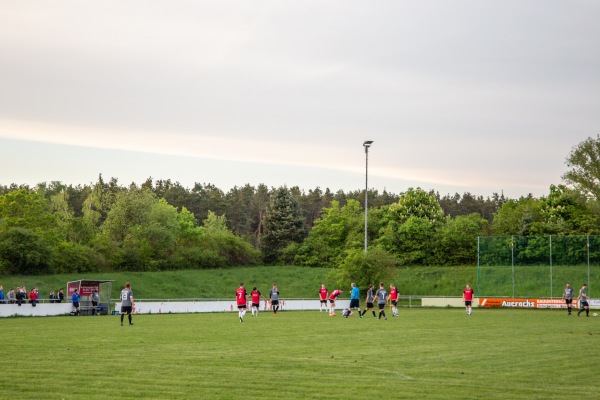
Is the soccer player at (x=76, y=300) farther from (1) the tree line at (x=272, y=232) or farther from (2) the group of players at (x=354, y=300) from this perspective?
(1) the tree line at (x=272, y=232)

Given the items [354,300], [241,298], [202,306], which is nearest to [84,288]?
[202,306]

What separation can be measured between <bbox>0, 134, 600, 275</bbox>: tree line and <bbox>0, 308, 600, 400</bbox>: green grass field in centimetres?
3758

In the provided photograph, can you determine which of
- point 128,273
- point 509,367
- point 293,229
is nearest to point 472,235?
point 293,229

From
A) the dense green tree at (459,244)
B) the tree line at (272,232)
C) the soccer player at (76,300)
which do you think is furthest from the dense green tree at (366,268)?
the dense green tree at (459,244)

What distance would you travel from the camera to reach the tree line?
245ft

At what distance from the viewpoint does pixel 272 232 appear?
104m

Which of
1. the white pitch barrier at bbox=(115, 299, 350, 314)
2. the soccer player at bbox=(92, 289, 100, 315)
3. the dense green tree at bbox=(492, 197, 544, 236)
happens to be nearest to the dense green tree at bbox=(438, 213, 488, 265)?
the dense green tree at bbox=(492, 197, 544, 236)

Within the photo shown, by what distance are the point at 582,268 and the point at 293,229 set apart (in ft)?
173

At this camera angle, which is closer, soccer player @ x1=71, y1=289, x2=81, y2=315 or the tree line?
soccer player @ x1=71, y1=289, x2=81, y2=315

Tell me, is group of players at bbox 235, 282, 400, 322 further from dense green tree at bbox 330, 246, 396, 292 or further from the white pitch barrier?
dense green tree at bbox 330, 246, 396, 292

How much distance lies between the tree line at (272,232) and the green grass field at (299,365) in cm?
3758

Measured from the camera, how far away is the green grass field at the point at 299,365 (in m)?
12.9

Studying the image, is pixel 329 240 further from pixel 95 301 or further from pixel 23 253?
pixel 95 301

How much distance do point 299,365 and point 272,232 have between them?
286 ft
